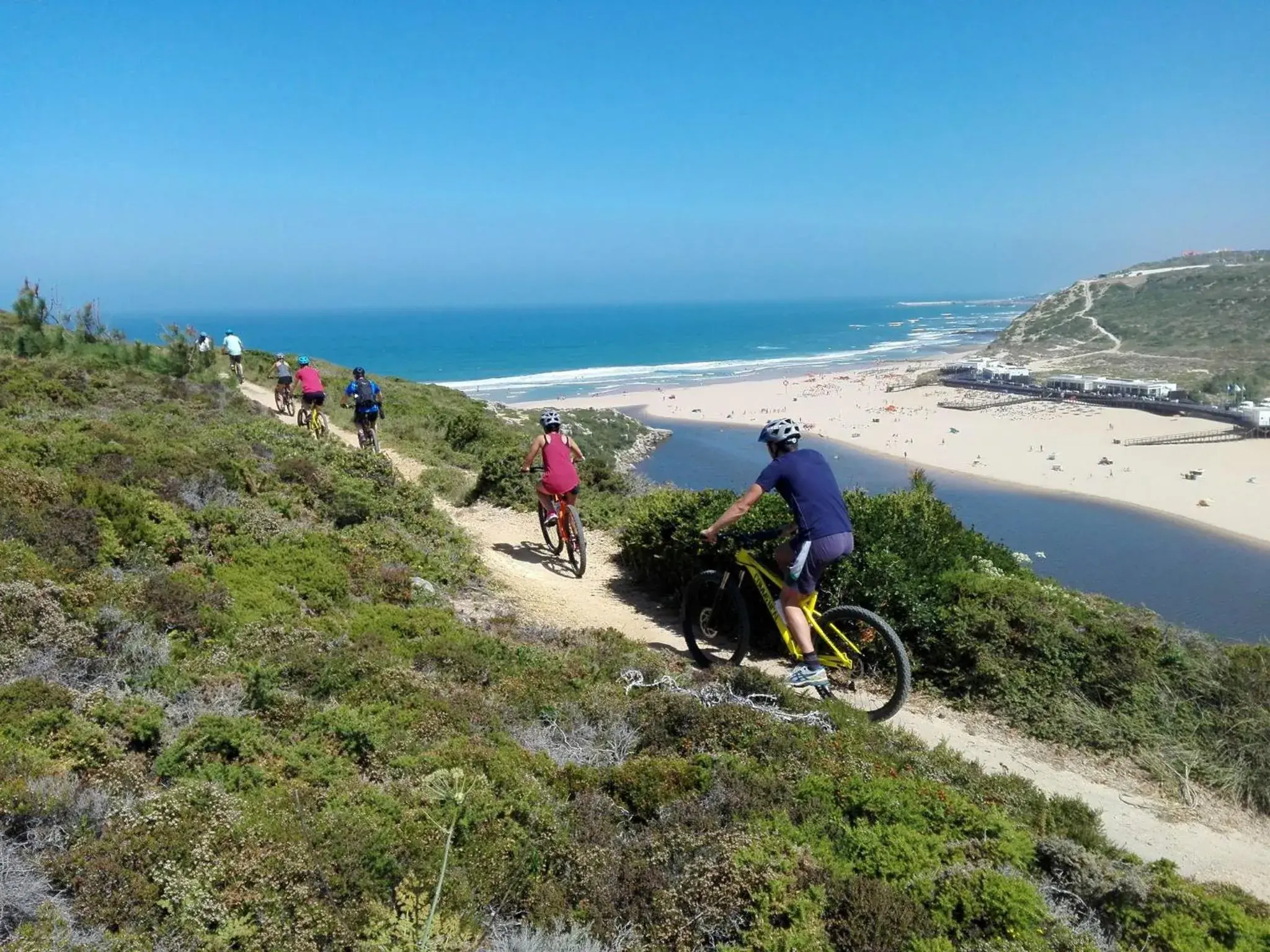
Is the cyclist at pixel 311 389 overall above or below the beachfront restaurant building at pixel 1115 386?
above

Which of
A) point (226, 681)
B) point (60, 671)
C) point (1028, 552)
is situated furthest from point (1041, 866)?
point (1028, 552)

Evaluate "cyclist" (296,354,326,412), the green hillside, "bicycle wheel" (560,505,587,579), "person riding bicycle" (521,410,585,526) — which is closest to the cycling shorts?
"person riding bicycle" (521,410,585,526)

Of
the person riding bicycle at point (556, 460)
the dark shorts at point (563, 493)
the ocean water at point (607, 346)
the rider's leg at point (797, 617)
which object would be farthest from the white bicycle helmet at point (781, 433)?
the ocean water at point (607, 346)

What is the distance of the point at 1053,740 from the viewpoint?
19.2 ft

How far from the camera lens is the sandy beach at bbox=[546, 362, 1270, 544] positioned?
29391mm

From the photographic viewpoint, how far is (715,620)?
7062 mm

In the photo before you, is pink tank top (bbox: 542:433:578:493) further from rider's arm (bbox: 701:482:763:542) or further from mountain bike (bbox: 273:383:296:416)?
mountain bike (bbox: 273:383:296:416)

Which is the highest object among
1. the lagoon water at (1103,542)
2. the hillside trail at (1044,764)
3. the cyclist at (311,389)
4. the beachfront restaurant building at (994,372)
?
the cyclist at (311,389)

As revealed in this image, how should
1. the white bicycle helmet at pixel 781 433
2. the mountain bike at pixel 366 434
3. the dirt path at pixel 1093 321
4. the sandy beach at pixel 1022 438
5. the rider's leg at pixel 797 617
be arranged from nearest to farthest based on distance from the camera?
the white bicycle helmet at pixel 781 433
the rider's leg at pixel 797 617
the mountain bike at pixel 366 434
the sandy beach at pixel 1022 438
the dirt path at pixel 1093 321

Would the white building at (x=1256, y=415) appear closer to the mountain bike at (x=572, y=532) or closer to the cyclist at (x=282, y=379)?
the mountain bike at (x=572, y=532)

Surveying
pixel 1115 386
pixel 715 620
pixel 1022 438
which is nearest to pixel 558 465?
→ pixel 715 620

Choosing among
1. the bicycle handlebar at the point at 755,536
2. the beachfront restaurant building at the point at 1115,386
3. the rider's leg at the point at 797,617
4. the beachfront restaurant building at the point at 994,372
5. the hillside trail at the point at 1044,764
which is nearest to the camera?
the hillside trail at the point at 1044,764

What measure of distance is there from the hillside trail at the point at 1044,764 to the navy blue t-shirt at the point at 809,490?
171 cm

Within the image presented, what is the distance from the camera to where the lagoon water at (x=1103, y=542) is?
19.4m
